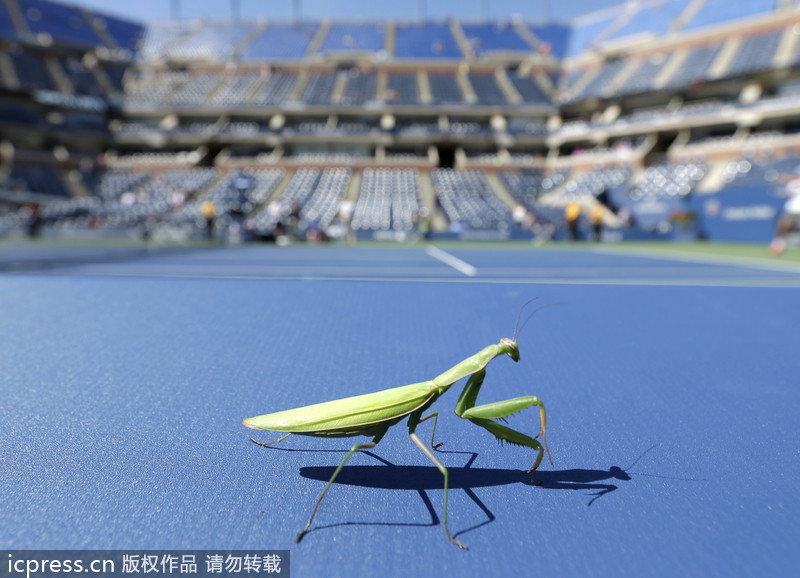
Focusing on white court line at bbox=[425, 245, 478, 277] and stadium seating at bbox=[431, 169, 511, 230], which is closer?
white court line at bbox=[425, 245, 478, 277]

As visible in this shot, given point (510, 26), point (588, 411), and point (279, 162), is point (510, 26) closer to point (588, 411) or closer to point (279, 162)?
point (279, 162)

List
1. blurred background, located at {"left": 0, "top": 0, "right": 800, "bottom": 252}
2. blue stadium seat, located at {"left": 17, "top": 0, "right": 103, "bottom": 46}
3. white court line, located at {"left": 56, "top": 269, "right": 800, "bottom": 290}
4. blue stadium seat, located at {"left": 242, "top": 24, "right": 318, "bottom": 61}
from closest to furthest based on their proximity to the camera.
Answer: white court line, located at {"left": 56, "top": 269, "right": 800, "bottom": 290}, blurred background, located at {"left": 0, "top": 0, "right": 800, "bottom": 252}, blue stadium seat, located at {"left": 17, "top": 0, "right": 103, "bottom": 46}, blue stadium seat, located at {"left": 242, "top": 24, "right": 318, "bottom": 61}

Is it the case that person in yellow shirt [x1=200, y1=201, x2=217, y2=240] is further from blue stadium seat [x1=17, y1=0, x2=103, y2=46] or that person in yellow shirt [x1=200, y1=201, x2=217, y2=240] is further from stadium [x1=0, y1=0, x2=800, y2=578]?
blue stadium seat [x1=17, y1=0, x2=103, y2=46]

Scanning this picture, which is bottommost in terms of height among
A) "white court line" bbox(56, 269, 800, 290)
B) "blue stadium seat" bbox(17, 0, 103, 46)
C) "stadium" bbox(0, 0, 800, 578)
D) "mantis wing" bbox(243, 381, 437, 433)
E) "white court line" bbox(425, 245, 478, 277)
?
"white court line" bbox(425, 245, 478, 277)

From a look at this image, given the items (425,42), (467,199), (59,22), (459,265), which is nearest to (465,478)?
(459,265)

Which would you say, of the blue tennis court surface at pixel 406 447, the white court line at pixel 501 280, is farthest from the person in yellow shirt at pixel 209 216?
the blue tennis court surface at pixel 406 447

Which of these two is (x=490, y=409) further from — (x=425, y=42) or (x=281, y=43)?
(x=281, y=43)

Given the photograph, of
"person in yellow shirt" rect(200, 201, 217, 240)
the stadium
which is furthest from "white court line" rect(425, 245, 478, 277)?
"person in yellow shirt" rect(200, 201, 217, 240)

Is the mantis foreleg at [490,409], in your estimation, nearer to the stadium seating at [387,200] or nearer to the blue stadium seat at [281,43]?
the stadium seating at [387,200]
